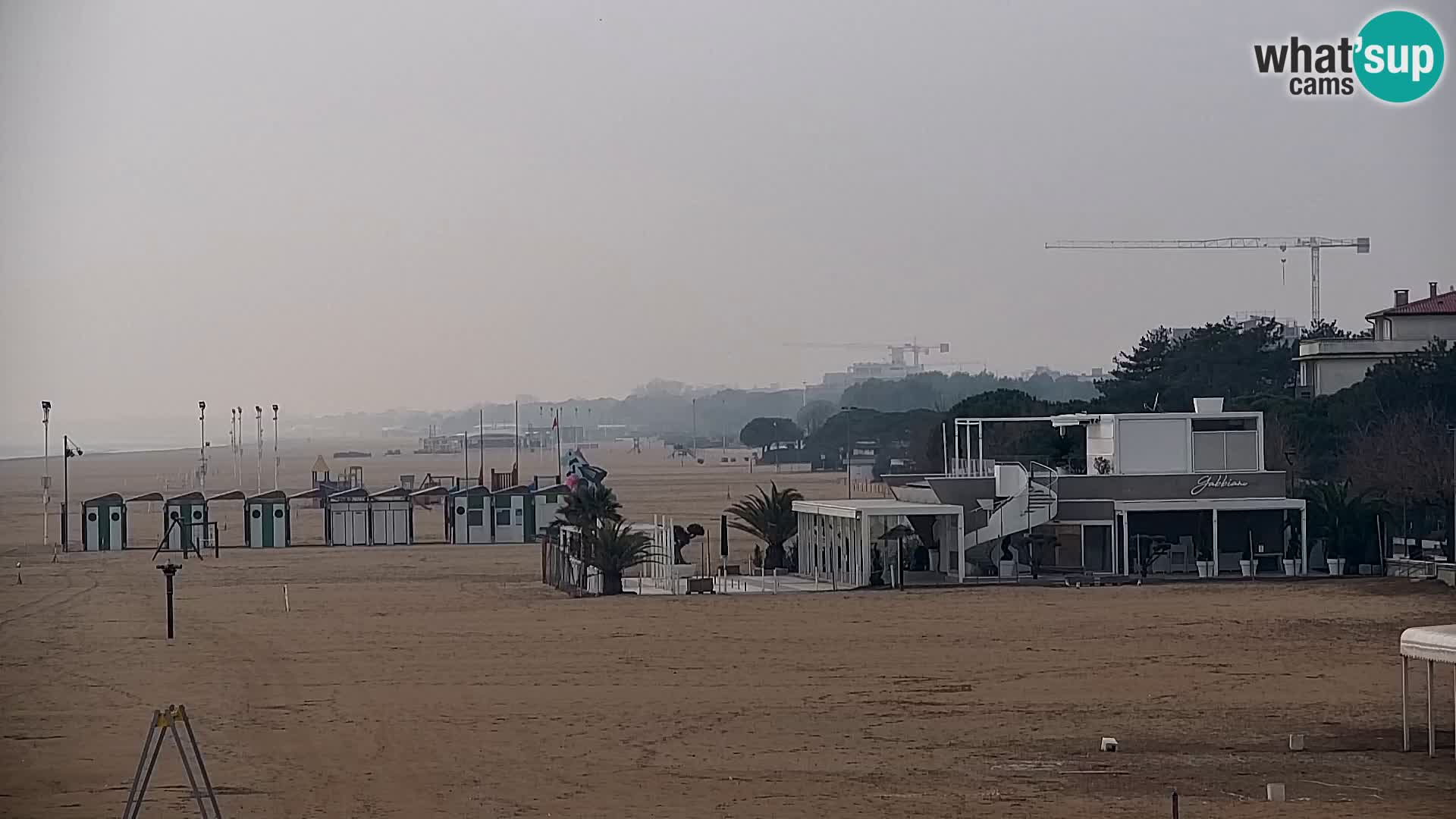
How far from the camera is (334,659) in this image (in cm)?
2094

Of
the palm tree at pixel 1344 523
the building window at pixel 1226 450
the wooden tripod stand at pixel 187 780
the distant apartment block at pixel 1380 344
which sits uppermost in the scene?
the distant apartment block at pixel 1380 344

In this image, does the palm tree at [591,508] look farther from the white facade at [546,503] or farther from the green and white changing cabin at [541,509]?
the white facade at [546,503]

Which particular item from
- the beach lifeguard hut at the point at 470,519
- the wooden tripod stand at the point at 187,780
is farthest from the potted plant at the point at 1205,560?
the wooden tripod stand at the point at 187,780

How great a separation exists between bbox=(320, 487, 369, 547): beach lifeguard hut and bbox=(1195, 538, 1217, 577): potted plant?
21459 millimetres

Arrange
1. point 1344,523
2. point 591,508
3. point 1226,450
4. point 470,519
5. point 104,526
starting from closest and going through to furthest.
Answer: point 591,508 → point 1344,523 → point 1226,450 → point 104,526 → point 470,519

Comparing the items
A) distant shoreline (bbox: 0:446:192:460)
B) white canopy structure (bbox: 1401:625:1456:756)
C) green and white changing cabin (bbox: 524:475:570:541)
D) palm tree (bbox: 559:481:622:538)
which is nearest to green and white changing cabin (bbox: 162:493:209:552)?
green and white changing cabin (bbox: 524:475:570:541)

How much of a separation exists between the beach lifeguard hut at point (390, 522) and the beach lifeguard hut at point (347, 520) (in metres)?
0.17

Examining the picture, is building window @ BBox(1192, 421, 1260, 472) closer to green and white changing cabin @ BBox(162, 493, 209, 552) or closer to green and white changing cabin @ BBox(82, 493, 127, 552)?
green and white changing cabin @ BBox(162, 493, 209, 552)

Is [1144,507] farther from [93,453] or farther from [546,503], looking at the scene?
[93,453]

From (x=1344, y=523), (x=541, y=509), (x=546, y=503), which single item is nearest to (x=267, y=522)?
(x=541, y=509)

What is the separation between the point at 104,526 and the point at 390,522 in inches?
269

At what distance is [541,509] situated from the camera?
46.5 m

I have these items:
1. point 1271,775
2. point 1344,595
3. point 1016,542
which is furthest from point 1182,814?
point 1016,542

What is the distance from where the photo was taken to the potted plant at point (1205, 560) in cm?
3142
